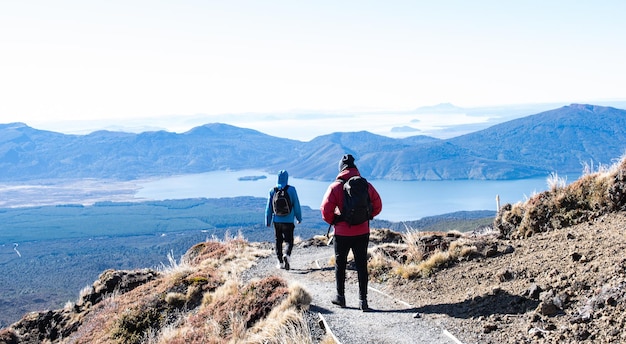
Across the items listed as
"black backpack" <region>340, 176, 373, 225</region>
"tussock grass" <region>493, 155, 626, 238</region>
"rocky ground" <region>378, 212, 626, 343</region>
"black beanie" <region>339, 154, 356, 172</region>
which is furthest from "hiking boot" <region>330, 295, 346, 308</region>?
"tussock grass" <region>493, 155, 626, 238</region>

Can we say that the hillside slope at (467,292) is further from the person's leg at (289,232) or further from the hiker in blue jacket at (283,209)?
the hiker in blue jacket at (283,209)

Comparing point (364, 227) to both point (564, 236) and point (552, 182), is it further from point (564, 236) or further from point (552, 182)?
point (552, 182)

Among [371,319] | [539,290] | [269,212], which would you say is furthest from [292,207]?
[539,290]

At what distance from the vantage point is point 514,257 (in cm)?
900

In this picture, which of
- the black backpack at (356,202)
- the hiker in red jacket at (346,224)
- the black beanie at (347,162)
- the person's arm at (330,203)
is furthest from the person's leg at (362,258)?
the black beanie at (347,162)

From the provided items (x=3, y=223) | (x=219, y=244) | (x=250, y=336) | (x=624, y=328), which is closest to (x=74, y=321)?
(x=219, y=244)

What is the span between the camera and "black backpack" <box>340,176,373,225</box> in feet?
24.9

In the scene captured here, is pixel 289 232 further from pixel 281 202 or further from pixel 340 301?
pixel 340 301

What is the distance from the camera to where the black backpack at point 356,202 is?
299 inches

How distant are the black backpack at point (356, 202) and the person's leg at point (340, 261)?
0.40 m

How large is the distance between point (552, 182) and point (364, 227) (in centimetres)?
505

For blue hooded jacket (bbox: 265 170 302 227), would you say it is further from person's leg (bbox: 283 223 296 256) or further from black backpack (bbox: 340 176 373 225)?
black backpack (bbox: 340 176 373 225)

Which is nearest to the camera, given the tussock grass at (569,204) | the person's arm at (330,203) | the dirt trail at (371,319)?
the dirt trail at (371,319)

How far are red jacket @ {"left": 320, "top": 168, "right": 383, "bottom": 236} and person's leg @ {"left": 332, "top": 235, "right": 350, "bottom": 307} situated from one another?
13 cm
